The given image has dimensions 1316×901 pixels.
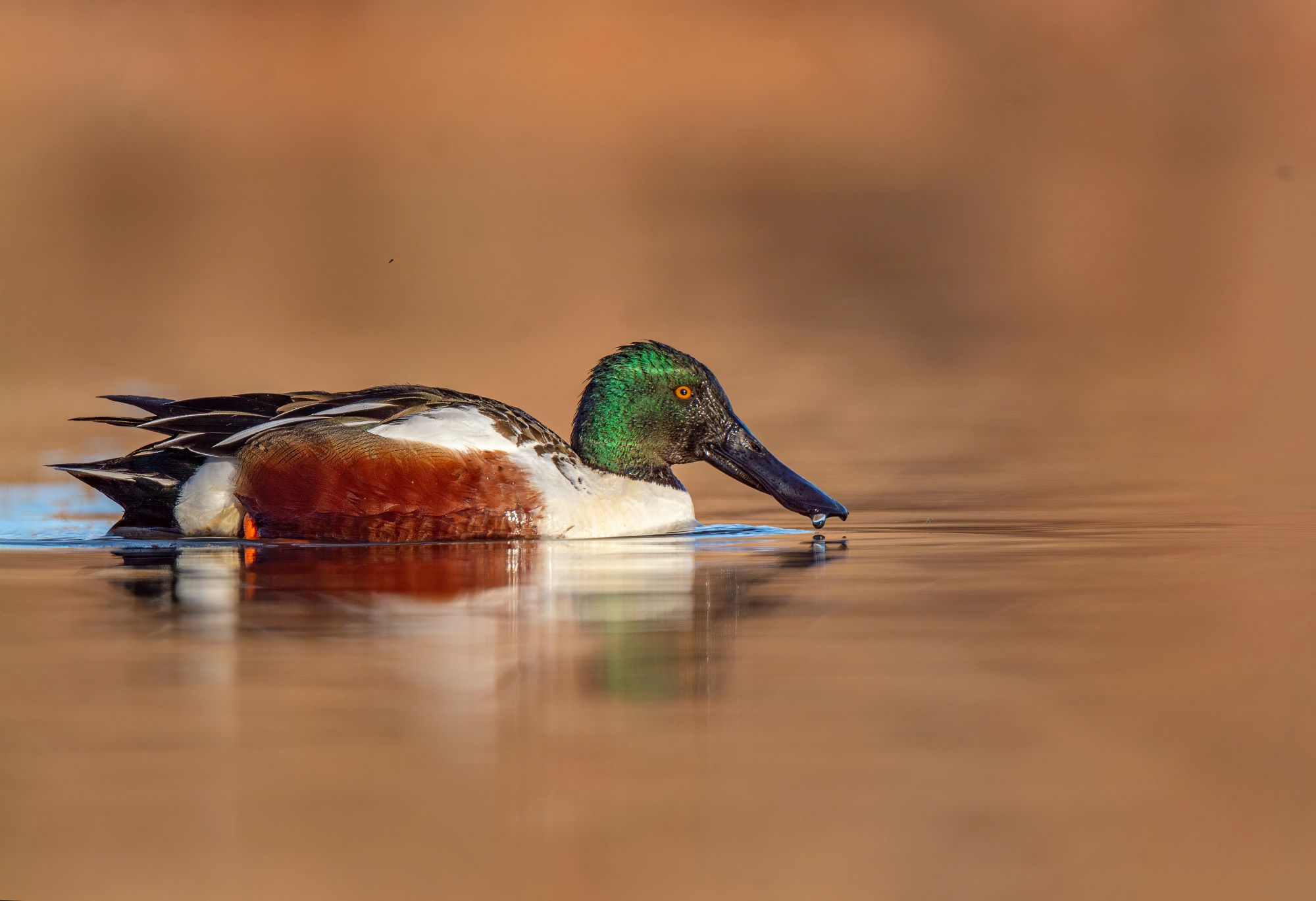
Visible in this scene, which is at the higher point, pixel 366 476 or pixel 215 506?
pixel 366 476

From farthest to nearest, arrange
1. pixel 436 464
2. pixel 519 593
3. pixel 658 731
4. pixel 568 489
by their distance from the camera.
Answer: pixel 568 489, pixel 436 464, pixel 519 593, pixel 658 731

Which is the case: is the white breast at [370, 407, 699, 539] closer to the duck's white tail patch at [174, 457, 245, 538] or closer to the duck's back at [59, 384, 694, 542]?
the duck's back at [59, 384, 694, 542]

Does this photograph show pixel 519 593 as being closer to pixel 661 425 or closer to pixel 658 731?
pixel 658 731

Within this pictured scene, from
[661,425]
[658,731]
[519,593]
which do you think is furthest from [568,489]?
[658,731]

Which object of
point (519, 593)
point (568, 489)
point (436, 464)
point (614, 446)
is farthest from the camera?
point (614, 446)

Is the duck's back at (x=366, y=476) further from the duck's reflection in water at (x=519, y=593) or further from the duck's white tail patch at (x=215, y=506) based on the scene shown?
the duck's reflection in water at (x=519, y=593)

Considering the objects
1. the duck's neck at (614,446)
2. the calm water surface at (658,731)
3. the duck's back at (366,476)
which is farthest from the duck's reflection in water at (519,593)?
the duck's neck at (614,446)
